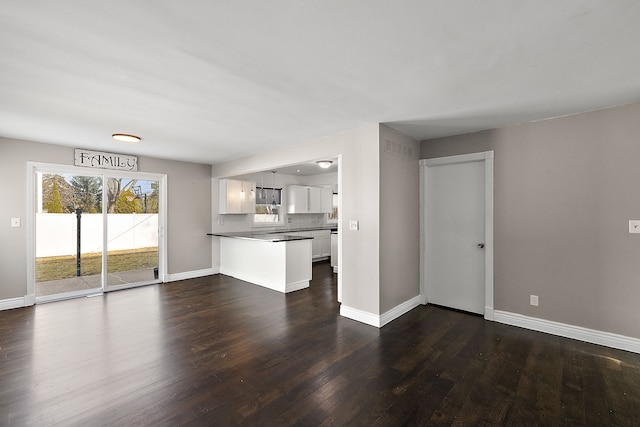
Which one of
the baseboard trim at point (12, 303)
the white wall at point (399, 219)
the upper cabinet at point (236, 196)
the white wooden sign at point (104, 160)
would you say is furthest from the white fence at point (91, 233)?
the white wall at point (399, 219)

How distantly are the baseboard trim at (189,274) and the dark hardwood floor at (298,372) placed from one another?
1.80m

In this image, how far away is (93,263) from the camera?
5023mm

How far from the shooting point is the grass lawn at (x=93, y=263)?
4668 mm

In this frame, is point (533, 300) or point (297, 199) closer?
point (533, 300)

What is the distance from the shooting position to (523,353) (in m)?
2.78

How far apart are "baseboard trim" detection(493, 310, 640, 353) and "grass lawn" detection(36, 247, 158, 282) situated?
601cm

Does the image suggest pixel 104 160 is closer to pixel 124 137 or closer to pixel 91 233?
pixel 91 233

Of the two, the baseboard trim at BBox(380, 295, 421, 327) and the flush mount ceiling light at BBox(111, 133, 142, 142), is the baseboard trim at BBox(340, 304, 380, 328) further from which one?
the flush mount ceiling light at BBox(111, 133, 142, 142)

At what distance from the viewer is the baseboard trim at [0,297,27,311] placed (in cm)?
405

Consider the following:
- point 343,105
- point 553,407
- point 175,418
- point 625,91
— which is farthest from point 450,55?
point 175,418

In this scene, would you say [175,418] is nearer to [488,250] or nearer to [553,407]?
[553,407]

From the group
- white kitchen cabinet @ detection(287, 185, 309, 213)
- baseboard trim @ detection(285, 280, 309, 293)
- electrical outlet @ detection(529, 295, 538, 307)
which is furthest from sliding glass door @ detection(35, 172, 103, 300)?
electrical outlet @ detection(529, 295, 538, 307)

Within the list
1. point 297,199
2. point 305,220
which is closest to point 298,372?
point 297,199

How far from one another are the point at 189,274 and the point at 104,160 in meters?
2.64
